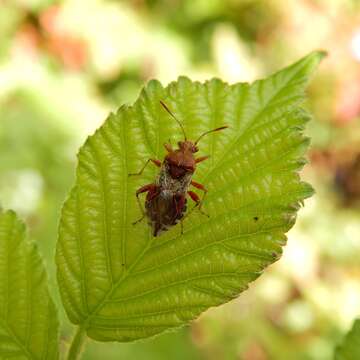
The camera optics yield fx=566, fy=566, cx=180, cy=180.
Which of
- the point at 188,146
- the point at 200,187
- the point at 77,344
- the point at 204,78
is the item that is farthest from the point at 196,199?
the point at 204,78

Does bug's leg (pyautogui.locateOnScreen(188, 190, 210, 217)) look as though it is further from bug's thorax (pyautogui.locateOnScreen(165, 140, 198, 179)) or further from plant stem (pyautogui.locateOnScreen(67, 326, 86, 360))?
plant stem (pyautogui.locateOnScreen(67, 326, 86, 360))

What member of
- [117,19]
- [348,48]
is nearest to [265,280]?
[348,48]

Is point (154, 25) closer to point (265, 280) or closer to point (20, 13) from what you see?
point (20, 13)

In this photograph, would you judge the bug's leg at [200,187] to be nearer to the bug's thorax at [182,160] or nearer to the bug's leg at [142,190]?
the bug's thorax at [182,160]

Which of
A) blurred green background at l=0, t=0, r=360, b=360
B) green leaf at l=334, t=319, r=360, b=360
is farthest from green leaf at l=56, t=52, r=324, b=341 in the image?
blurred green background at l=0, t=0, r=360, b=360

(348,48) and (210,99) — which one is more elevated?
(348,48)

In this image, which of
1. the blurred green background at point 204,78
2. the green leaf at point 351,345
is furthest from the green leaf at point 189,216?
the blurred green background at point 204,78
